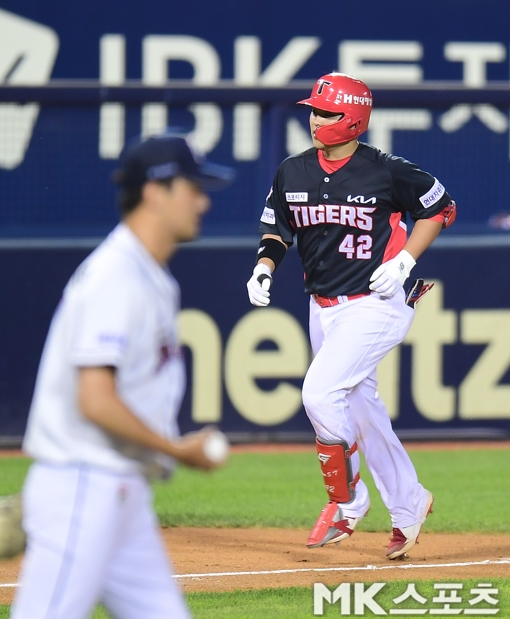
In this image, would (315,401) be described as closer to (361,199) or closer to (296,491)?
(361,199)

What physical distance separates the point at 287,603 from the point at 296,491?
2929mm

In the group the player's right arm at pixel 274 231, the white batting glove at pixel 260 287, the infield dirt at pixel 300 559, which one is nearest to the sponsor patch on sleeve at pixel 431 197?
the player's right arm at pixel 274 231

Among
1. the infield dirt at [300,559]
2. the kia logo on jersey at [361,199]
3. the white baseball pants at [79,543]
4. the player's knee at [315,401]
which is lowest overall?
the infield dirt at [300,559]

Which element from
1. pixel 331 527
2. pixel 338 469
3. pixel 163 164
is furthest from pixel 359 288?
pixel 163 164

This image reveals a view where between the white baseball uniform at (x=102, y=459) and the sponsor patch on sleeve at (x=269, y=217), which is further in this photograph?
the sponsor patch on sleeve at (x=269, y=217)

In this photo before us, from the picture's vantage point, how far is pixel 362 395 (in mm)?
5789

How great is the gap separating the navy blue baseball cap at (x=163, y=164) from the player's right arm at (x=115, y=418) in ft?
1.67

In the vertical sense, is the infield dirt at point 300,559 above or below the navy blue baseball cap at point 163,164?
below

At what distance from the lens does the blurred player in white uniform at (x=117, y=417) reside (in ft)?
9.15

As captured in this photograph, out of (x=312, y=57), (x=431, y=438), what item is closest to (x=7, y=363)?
(x=431, y=438)

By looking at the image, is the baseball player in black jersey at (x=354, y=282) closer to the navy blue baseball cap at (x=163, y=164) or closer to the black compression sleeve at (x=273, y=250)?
the black compression sleeve at (x=273, y=250)

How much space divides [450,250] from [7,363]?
12.0 ft

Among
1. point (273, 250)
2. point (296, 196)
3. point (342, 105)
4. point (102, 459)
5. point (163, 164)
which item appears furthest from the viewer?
point (273, 250)

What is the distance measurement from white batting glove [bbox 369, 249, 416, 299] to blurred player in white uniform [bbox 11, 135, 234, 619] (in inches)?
105
